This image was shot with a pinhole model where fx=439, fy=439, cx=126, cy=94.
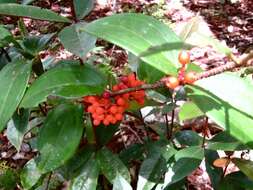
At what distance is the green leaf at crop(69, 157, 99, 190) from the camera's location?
117 cm

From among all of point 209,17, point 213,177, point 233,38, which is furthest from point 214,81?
point 209,17

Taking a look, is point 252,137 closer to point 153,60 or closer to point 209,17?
point 153,60

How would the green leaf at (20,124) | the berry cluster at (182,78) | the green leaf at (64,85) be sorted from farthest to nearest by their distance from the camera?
1. the green leaf at (20,124)
2. the green leaf at (64,85)
3. the berry cluster at (182,78)

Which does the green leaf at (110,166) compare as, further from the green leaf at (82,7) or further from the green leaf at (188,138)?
the green leaf at (82,7)

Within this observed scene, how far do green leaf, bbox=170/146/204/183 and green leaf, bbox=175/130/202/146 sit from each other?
0.14 metres

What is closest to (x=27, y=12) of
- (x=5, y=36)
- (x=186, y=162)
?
(x=5, y=36)

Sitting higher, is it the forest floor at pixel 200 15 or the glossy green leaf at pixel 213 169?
the glossy green leaf at pixel 213 169

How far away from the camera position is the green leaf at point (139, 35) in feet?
2.36

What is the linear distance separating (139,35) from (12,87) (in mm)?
337

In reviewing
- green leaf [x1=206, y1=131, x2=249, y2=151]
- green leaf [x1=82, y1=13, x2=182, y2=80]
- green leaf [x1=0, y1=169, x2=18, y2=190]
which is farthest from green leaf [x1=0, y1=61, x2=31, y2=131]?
green leaf [x1=0, y1=169, x2=18, y2=190]

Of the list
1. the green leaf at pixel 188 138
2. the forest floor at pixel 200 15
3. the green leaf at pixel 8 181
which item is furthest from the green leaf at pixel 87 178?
the forest floor at pixel 200 15

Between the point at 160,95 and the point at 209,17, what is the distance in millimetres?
2670

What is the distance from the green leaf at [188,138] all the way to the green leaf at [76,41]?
0.48m

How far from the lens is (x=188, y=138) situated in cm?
129
